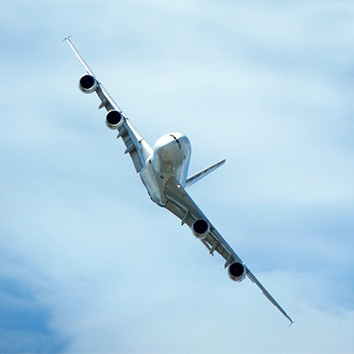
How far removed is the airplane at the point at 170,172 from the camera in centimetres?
5084

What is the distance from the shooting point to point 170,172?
52.5 metres

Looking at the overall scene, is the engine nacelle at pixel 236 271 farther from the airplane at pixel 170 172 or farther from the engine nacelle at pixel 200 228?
the engine nacelle at pixel 200 228

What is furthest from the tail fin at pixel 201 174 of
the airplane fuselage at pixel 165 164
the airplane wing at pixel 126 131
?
the airplane wing at pixel 126 131

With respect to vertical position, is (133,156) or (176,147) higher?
(133,156)

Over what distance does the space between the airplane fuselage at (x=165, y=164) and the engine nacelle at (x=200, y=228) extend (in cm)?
324

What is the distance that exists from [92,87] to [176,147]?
955cm

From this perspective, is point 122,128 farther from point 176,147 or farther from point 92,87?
point 176,147

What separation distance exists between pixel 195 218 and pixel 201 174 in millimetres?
4433

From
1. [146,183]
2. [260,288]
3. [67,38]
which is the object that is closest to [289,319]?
[260,288]

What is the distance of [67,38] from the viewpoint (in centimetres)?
5803

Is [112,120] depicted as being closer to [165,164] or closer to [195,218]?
[165,164]

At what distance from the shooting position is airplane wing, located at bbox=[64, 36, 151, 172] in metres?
56.7

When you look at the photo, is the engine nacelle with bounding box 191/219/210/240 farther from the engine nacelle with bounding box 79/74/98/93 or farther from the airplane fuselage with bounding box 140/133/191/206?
the engine nacelle with bounding box 79/74/98/93

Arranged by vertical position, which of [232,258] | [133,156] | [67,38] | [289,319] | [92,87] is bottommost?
[289,319]
